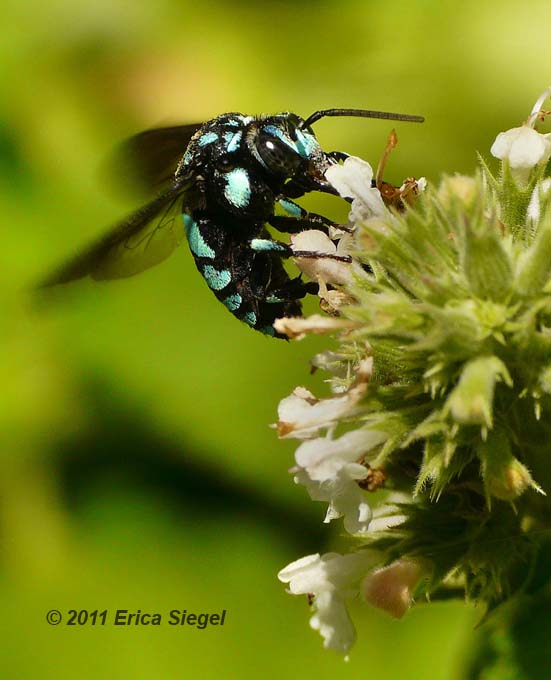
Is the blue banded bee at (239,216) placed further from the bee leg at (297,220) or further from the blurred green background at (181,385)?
the blurred green background at (181,385)

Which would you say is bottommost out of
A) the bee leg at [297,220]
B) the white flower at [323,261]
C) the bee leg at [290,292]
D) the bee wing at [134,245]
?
the bee leg at [290,292]

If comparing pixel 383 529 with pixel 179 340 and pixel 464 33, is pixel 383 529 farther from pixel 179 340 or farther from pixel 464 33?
pixel 464 33

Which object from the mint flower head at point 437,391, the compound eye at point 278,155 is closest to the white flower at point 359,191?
the mint flower head at point 437,391

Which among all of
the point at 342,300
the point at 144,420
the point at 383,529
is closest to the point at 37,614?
the point at 144,420

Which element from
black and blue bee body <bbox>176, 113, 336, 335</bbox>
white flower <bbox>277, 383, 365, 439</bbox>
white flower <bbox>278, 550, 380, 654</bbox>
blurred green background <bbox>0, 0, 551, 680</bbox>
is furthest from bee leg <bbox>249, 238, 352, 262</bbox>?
blurred green background <bbox>0, 0, 551, 680</bbox>

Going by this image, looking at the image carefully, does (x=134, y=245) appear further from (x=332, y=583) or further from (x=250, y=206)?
(x=332, y=583)
